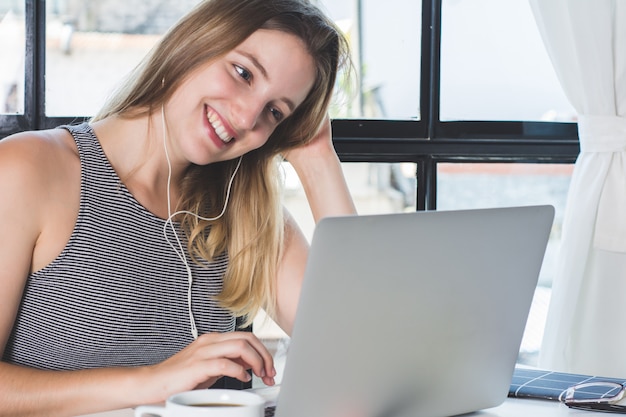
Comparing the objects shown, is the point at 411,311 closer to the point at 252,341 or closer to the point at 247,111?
the point at 252,341

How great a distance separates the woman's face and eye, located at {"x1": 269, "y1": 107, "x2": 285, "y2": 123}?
0.02 metres

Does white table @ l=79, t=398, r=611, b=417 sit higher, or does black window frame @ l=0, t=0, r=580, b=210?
black window frame @ l=0, t=0, r=580, b=210

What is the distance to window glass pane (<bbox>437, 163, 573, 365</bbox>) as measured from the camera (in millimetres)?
2342

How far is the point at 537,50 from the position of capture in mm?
2340

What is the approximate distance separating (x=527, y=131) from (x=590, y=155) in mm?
210

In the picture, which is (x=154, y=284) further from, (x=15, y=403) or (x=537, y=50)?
(x=537, y=50)

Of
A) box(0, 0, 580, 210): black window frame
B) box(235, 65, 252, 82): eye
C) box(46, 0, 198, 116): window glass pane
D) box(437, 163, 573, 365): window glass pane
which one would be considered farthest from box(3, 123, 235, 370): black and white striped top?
box(437, 163, 573, 365): window glass pane

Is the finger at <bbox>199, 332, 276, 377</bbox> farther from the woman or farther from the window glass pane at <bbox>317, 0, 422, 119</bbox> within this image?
the window glass pane at <bbox>317, 0, 422, 119</bbox>

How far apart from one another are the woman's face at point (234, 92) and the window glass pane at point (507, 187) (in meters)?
0.94

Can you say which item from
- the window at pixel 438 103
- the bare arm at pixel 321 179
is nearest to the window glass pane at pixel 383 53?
the window at pixel 438 103

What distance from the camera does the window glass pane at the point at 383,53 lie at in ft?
7.45

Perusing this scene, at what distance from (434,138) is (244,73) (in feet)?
3.13

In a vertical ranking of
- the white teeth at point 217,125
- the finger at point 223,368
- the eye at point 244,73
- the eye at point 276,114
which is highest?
the eye at point 244,73

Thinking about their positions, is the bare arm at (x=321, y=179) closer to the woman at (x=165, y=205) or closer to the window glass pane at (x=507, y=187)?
the woman at (x=165, y=205)
